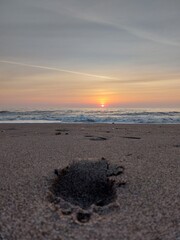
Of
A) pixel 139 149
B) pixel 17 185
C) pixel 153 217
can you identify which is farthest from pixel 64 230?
pixel 139 149

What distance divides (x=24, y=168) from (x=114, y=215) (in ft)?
5.47

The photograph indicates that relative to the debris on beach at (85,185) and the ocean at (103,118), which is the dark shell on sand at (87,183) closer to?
the debris on beach at (85,185)

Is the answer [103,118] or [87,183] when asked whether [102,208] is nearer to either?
[87,183]

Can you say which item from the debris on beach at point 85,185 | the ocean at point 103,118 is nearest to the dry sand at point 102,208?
the debris on beach at point 85,185

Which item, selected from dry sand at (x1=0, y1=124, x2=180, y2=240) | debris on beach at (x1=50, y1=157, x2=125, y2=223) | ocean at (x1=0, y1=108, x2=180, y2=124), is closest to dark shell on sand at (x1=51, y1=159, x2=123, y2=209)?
debris on beach at (x1=50, y1=157, x2=125, y2=223)

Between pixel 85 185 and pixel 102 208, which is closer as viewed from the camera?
pixel 102 208

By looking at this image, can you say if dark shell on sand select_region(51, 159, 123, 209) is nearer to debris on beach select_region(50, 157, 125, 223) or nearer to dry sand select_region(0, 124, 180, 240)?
debris on beach select_region(50, 157, 125, 223)

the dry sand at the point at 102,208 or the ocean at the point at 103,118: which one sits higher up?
the ocean at the point at 103,118

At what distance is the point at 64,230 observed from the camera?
230 centimetres

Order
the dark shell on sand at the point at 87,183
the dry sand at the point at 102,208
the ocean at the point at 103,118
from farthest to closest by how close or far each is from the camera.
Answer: the ocean at the point at 103,118 < the dark shell on sand at the point at 87,183 < the dry sand at the point at 102,208

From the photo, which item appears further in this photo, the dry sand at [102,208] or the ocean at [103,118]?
the ocean at [103,118]

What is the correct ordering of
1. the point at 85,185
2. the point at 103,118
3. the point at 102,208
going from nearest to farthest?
1. the point at 102,208
2. the point at 85,185
3. the point at 103,118

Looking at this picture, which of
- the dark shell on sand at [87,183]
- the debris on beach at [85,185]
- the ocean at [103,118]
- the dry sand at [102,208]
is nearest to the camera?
the dry sand at [102,208]

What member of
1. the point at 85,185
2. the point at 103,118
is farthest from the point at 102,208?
the point at 103,118
